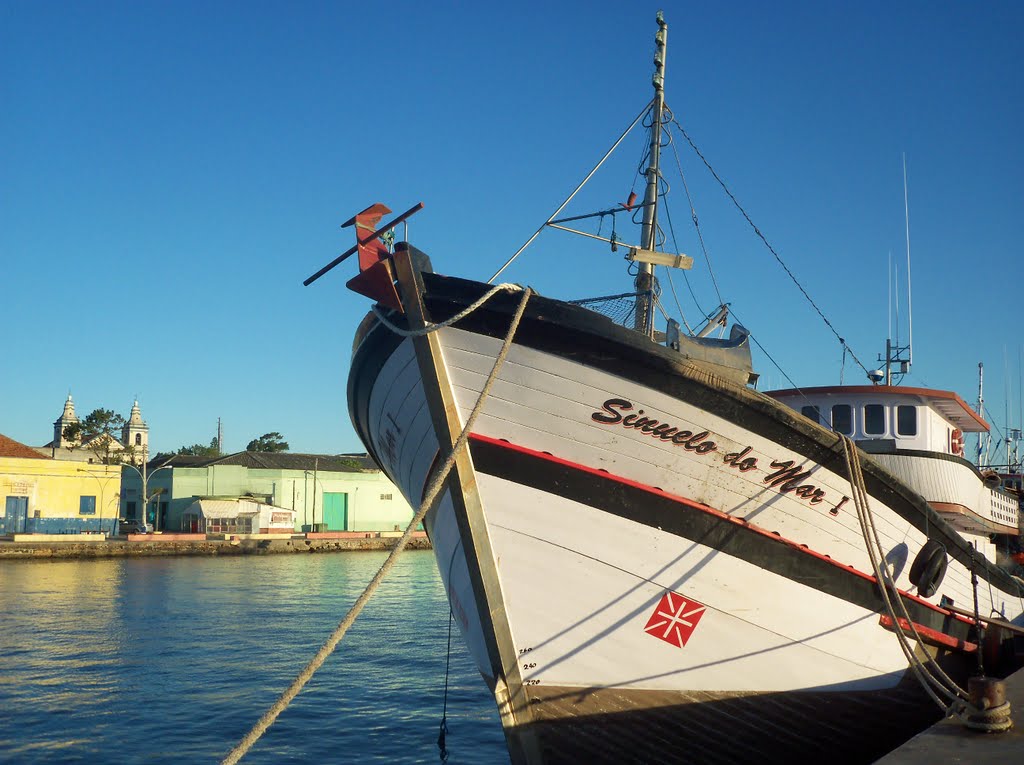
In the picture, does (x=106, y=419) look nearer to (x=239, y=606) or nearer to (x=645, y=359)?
(x=239, y=606)

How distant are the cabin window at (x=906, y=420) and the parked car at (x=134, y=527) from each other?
48.5 meters

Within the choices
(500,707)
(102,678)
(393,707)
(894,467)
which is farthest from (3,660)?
(894,467)

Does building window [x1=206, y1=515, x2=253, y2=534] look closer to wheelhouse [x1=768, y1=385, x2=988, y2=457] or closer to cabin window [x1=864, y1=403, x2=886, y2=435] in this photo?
wheelhouse [x1=768, y1=385, x2=988, y2=457]

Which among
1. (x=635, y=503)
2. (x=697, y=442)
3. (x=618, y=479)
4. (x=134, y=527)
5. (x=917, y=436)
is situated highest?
(x=917, y=436)

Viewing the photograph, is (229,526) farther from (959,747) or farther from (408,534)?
(959,747)

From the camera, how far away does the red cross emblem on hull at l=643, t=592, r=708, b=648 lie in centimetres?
781

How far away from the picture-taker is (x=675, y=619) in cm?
784

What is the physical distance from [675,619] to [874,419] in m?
5.40

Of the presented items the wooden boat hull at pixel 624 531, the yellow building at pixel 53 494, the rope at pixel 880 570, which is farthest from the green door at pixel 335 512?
the rope at pixel 880 570

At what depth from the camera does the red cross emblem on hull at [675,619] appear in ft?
25.6

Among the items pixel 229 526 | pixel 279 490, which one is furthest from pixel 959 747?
pixel 279 490

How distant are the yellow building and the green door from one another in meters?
13.4

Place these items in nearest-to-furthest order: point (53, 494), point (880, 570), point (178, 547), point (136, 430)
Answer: point (880, 570), point (178, 547), point (53, 494), point (136, 430)

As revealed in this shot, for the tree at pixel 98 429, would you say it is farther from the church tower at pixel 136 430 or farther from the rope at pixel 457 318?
the rope at pixel 457 318
